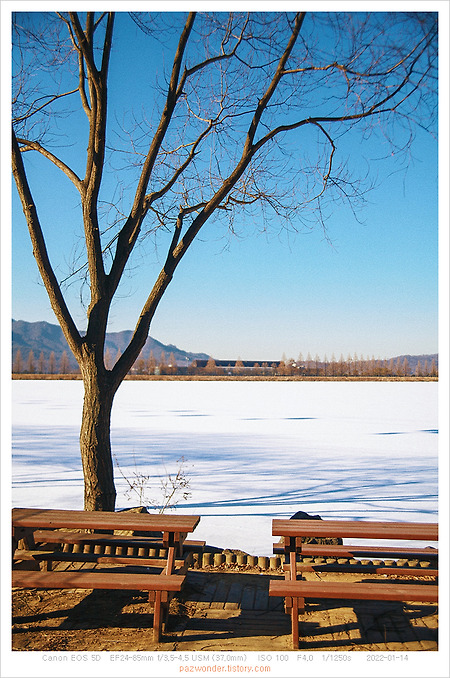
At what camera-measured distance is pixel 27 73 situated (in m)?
4.57

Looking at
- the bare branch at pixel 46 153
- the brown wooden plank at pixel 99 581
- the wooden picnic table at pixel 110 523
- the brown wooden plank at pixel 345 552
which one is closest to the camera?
the brown wooden plank at pixel 99 581

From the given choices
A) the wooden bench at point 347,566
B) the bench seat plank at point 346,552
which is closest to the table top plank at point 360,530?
the wooden bench at point 347,566

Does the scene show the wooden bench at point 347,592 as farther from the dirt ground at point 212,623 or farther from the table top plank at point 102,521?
the table top plank at point 102,521

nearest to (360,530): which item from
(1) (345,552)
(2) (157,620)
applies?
(1) (345,552)

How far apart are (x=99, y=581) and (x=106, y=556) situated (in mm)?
666

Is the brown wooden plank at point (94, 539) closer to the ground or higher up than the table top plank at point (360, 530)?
closer to the ground

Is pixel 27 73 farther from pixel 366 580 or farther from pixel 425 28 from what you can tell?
pixel 366 580

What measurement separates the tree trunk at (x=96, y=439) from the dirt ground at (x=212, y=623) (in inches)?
33.1

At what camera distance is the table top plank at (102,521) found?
10.2 ft

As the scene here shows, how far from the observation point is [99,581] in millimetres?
2779

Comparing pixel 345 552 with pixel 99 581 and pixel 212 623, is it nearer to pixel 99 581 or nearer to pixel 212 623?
pixel 212 623

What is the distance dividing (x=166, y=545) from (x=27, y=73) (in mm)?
3790

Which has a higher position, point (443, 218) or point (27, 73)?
point (27, 73)

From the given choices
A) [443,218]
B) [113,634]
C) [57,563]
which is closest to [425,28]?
[443,218]
